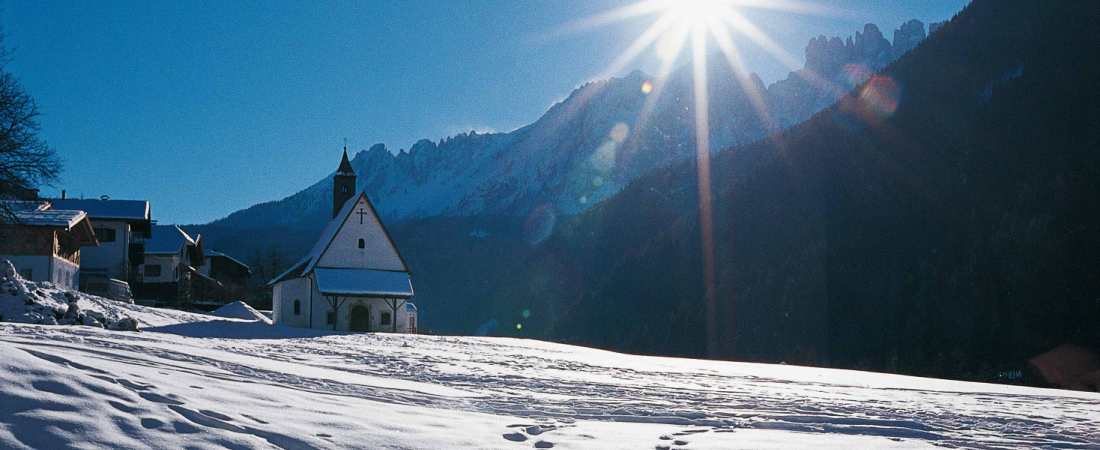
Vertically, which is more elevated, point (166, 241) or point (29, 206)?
point (166, 241)

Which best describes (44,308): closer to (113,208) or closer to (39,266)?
(39,266)

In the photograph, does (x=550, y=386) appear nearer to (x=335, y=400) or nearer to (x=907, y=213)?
(x=335, y=400)

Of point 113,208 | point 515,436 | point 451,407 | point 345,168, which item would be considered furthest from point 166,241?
point 515,436

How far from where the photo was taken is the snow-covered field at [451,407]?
18.3 feet

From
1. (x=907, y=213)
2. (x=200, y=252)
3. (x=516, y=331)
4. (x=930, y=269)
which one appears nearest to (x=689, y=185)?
(x=516, y=331)

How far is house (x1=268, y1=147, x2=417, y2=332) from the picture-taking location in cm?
4094

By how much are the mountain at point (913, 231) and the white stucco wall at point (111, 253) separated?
161 feet

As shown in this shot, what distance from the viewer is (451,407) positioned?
920 centimetres

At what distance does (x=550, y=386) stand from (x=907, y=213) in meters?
70.2

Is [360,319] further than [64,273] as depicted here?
Yes

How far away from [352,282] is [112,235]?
19.8 metres

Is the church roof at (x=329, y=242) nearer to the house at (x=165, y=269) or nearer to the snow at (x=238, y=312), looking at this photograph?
the snow at (x=238, y=312)

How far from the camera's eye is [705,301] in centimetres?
8700

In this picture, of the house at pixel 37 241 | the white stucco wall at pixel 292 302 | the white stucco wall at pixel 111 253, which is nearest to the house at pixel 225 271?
the white stucco wall at pixel 111 253
